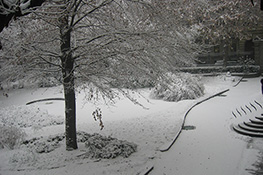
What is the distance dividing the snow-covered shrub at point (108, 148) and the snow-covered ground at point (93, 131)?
22cm

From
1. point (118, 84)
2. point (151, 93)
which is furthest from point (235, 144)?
point (151, 93)

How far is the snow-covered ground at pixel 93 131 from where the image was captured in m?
7.97

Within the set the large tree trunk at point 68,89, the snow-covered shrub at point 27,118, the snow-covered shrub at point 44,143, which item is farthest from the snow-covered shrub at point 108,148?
the snow-covered shrub at point 27,118

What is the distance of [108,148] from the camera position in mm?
8875

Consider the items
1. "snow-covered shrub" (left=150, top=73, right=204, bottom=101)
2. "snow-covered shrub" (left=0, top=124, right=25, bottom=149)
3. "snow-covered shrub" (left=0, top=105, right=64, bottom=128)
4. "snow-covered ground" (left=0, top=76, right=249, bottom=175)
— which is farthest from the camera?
"snow-covered shrub" (left=150, top=73, right=204, bottom=101)

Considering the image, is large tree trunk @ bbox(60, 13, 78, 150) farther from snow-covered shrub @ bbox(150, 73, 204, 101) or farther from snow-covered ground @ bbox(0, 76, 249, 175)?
snow-covered shrub @ bbox(150, 73, 204, 101)

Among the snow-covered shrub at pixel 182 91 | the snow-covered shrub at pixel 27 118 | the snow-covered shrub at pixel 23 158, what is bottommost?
the snow-covered shrub at pixel 23 158

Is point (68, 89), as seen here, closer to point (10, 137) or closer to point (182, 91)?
point (10, 137)

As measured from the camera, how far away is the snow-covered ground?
314 inches

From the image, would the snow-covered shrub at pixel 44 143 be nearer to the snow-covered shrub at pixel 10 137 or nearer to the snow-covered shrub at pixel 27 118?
the snow-covered shrub at pixel 10 137

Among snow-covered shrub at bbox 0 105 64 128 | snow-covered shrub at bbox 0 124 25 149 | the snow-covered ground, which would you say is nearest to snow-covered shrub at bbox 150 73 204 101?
the snow-covered ground

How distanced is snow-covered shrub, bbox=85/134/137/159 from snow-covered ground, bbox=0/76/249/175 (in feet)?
0.72

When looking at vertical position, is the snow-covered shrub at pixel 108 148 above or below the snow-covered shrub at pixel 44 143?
above

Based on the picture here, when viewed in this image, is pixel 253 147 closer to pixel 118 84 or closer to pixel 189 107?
pixel 118 84
